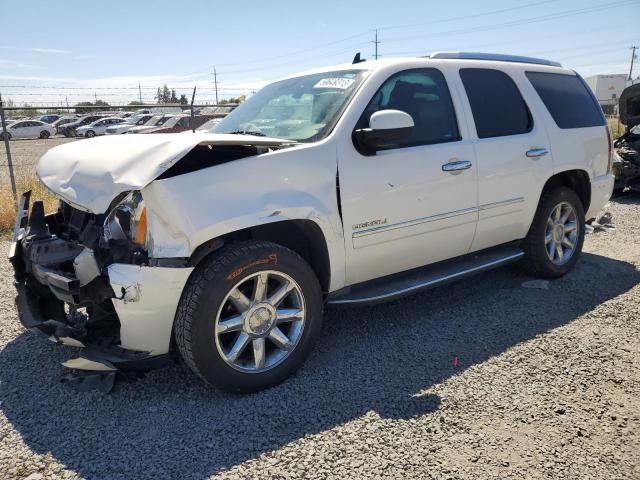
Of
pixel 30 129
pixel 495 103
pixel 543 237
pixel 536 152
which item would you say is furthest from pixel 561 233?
pixel 30 129

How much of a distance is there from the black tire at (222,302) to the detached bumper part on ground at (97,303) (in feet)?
0.31

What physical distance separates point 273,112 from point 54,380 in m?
2.39

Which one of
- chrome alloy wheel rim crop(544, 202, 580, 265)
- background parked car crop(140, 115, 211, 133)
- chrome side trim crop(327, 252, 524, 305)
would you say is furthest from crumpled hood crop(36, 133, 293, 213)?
background parked car crop(140, 115, 211, 133)

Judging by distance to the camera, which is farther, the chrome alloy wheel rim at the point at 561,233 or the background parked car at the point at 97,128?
the background parked car at the point at 97,128

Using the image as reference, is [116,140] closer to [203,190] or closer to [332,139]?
[203,190]

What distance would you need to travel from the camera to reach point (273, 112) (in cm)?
404

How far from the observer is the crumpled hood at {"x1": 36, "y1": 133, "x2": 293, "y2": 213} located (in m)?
2.76

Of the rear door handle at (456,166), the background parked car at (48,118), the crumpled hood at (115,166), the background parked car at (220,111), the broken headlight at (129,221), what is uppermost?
the background parked car at (48,118)

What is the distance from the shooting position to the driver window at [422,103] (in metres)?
3.68

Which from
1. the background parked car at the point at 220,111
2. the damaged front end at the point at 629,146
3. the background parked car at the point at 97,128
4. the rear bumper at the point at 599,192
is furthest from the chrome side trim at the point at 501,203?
the background parked car at the point at 97,128

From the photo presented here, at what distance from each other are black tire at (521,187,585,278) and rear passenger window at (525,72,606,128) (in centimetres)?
64

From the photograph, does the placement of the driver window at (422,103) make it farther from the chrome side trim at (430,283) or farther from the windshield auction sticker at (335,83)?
the chrome side trim at (430,283)

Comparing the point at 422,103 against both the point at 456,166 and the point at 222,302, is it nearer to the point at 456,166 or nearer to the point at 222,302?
the point at 456,166

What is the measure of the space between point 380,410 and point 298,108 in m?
2.16
